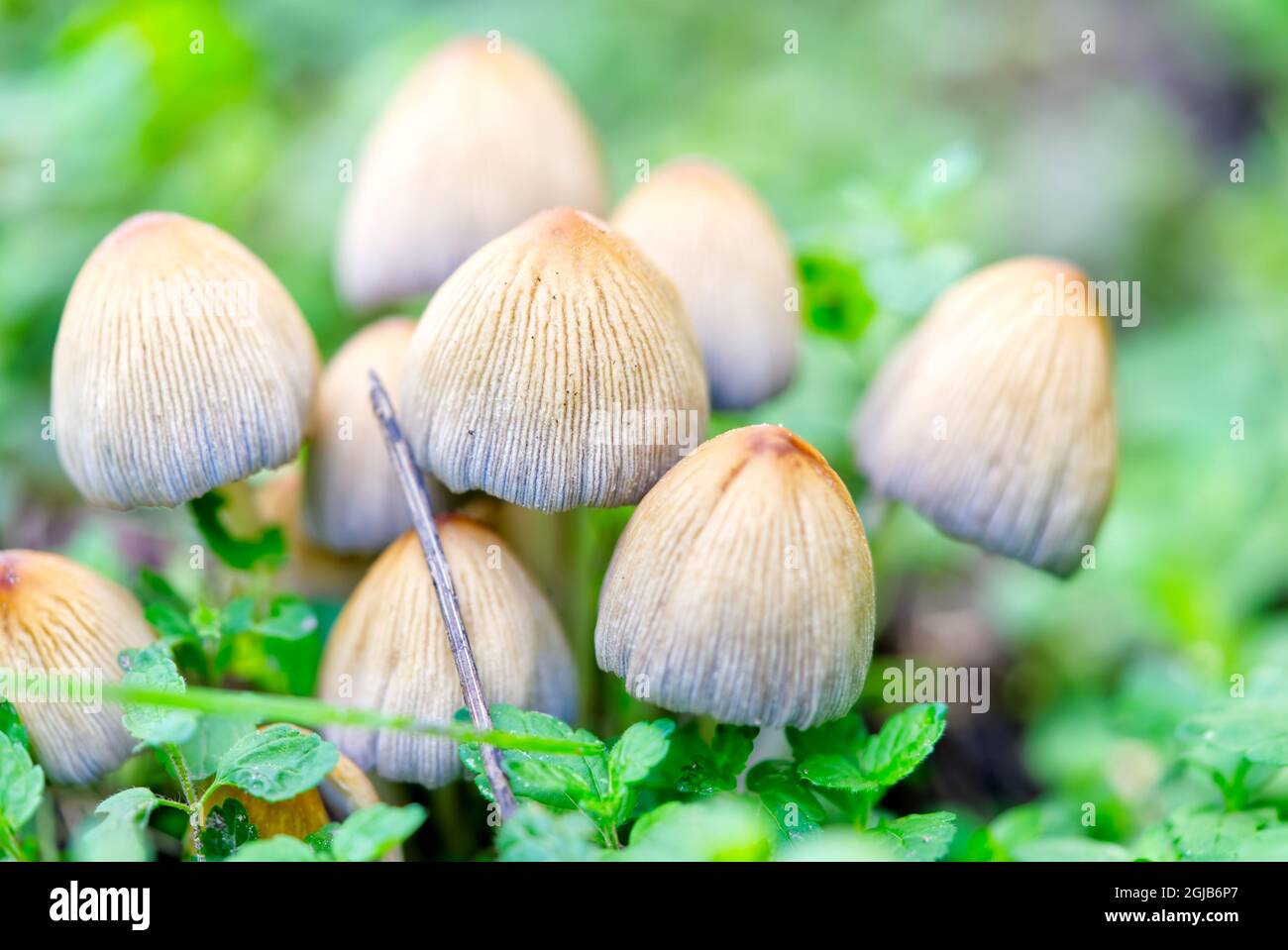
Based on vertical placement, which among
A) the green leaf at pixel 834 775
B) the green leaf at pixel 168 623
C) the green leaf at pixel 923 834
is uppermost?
the green leaf at pixel 168 623

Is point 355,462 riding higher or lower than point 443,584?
higher

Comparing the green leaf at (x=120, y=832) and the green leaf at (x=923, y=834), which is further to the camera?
the green leaf at (x=923, y=834)

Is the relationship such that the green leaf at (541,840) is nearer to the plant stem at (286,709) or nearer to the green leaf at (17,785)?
the plant stem at (286,709)

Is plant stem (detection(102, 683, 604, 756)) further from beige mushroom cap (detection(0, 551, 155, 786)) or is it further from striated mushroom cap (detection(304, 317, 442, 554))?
striated mushroom cap (detection(304, 317, 442, 554))

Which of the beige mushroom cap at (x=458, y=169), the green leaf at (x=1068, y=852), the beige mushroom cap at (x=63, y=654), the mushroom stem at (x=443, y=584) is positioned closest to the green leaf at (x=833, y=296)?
the beige mushroom cap at (x=458, y=169)

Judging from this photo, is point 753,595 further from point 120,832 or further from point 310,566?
point 310,566

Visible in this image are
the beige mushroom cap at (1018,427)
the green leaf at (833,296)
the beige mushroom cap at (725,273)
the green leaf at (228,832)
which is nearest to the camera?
the green leaf at (228,832)

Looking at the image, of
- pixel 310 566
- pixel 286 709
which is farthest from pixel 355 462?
pixel 286 709
